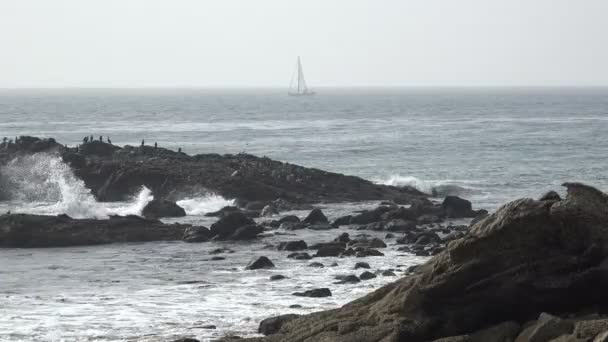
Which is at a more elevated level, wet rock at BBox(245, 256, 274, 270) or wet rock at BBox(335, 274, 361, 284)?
wet rock at BBox(335, 274, 361, 284)

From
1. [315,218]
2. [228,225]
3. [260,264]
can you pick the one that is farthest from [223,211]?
[260,264]

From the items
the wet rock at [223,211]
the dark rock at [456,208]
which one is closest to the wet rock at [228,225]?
the wet rock at [223,211]

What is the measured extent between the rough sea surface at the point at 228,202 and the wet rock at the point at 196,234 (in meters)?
1.07

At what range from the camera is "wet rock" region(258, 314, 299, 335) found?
90.4 ft

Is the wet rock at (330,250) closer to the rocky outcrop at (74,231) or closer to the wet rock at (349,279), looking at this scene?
the wet rock at (349,279)

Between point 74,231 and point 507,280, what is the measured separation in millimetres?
31107

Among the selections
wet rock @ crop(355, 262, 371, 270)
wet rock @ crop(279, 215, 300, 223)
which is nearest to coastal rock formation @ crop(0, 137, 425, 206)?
wet rock @ crop(279, 215, 300, 223)

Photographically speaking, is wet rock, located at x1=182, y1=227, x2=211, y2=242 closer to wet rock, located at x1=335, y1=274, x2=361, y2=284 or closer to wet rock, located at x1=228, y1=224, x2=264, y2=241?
wet rock, located at x1=228, y1=224, x2=264, y2=241

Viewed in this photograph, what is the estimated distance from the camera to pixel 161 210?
192 ft

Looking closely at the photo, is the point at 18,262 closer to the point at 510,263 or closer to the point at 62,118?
the point at 510,263

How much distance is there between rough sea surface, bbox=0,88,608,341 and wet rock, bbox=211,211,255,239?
6.23 feet

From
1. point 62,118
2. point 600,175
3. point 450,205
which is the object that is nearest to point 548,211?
point 450,205

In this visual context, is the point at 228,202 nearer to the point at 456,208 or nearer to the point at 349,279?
the point at 456,208

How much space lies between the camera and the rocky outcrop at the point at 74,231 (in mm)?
48625
